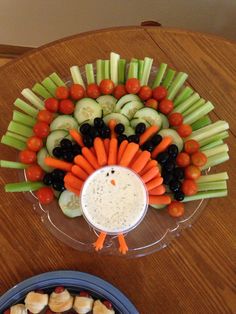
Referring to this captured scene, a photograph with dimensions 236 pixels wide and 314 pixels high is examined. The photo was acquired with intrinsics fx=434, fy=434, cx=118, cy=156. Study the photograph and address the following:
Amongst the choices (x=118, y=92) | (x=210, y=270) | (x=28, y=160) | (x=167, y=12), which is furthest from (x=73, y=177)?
(x=167, y=12)

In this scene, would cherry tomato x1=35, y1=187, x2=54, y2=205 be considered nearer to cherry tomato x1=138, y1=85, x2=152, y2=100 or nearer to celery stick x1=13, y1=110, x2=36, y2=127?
celery stick x1=13, y1=110, x2=36, y2=127

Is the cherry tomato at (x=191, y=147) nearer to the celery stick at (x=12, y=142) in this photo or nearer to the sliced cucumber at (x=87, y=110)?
the sliced cucumber at (x=87, y=110)

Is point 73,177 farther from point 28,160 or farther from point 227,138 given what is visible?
point 227,138

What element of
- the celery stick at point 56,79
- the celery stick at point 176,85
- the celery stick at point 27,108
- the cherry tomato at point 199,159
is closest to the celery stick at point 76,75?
the celery stick at point 56,79

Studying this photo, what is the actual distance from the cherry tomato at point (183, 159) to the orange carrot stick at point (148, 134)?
85 mm

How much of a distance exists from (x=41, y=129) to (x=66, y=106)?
0.09 metres

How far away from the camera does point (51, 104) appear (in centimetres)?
111

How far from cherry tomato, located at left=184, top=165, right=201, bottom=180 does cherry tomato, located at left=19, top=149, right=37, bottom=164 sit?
14.8 inches

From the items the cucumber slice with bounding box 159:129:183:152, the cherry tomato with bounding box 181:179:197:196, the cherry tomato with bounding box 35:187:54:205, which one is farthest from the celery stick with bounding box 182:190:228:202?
the cherry tomato with bounding box 35:187:54:205

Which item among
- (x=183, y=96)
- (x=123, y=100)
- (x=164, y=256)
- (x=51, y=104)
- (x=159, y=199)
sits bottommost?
(x=164, y=256)

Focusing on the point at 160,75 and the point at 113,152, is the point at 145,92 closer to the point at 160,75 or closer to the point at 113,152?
the point at 160,75

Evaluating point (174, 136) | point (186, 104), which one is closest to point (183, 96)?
point (186, 104)

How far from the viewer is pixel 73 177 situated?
101 cm

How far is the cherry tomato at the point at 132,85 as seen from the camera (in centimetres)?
112
